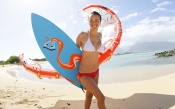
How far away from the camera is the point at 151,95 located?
5.47m

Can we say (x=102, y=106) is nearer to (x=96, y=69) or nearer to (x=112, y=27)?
(x=96, y=69)

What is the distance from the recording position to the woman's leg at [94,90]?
11.6ft

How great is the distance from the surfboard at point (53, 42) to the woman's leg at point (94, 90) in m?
0.89

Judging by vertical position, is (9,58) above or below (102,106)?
below

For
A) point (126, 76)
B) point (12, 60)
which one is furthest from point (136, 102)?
point (12, 60)

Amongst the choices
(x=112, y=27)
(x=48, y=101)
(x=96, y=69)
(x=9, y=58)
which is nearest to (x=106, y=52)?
(x=112, y=27)

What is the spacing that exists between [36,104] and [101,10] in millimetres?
3302

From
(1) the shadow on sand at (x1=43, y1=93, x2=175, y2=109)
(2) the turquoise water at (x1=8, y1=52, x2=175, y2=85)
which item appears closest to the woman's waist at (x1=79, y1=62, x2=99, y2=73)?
(1) the shadow on sand at (x1=43, y1=93, x2=175, y2=109)

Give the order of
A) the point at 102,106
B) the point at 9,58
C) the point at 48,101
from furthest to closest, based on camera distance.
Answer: the point at 9,58 < the point at 48,101 < the point at 102,106

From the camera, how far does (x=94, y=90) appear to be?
355 cm

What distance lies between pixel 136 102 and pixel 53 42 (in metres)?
2.13

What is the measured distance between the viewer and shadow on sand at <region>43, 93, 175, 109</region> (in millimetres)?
4723

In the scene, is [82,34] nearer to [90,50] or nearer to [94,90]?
[90,50]

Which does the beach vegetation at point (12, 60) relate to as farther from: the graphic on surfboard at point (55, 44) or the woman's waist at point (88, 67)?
the woman's waist at point (88, 67)
